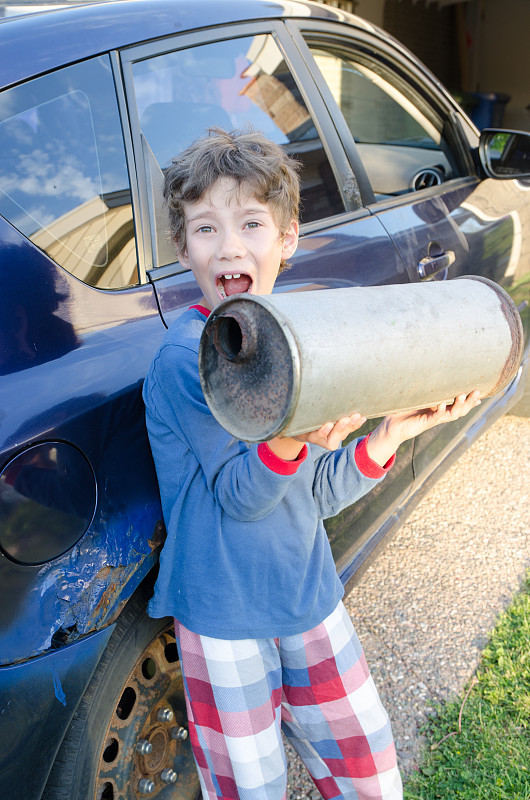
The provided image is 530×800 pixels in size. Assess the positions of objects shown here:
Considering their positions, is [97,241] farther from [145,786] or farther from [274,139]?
[145,786]

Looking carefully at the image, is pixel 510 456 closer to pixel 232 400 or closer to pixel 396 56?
pixel 396 56

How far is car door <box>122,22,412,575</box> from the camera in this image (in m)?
1.66

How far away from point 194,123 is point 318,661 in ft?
4.44

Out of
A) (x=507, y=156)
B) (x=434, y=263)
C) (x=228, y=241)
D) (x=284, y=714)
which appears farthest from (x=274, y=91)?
(x=284, y=714)

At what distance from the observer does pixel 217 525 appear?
139cm

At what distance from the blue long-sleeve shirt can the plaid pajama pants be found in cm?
7

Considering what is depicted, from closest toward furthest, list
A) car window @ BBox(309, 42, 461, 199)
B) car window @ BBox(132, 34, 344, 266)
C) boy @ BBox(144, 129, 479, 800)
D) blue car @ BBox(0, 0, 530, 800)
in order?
blue car @ BBox(0, 0, 530, 800)
boy @ BBox(144, 129, 479, 800)
car window @ BBox(132, 34, 344, 266)
car window @ BBox(309, 42, 461, 199)

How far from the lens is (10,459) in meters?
1.22

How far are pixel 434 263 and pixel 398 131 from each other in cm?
142

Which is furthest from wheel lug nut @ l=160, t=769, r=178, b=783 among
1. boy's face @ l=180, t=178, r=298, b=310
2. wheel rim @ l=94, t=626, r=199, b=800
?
boy's face @ l=180, t=178, r=298, b=310

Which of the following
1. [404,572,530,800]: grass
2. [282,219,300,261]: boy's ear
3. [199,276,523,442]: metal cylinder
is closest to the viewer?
[199,276,523,442]: metal cylinder

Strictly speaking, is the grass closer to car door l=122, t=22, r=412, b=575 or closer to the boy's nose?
car door l=122, t=22, r=412, b=575

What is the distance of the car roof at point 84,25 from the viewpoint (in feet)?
4.75

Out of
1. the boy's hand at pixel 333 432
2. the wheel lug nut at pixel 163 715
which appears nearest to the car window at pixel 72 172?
the boy's hand at pixel 333 432
